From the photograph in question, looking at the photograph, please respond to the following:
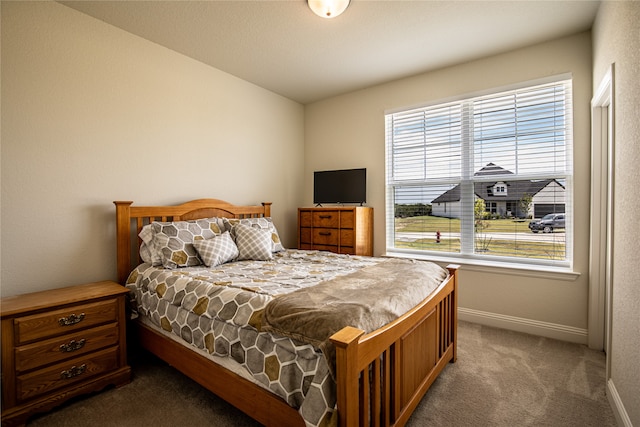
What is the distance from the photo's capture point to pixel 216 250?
2516 mm

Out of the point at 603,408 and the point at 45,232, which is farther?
the point at 45,232

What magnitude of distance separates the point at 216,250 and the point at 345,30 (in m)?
2.09

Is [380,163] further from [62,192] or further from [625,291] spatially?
[62,192]

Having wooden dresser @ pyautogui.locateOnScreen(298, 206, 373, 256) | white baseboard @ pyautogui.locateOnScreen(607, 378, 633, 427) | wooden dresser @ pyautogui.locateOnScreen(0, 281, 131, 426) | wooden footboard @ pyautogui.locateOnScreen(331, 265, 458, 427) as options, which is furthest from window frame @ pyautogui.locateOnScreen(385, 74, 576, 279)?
wooden dresser @ pyautogui.locateOnScreen(0, 281, 131, 426)

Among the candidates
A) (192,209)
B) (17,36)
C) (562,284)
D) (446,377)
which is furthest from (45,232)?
(562,284)

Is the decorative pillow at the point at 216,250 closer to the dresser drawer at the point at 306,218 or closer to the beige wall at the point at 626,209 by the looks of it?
the dresser drawer at the point at 306,218

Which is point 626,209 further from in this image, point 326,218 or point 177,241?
point 177,241

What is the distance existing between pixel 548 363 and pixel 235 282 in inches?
91.5

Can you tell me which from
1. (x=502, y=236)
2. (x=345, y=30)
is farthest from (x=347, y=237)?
(x=345, y=30)

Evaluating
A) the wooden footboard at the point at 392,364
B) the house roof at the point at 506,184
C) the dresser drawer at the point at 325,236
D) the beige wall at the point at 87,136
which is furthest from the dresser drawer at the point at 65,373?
the house roof at the point at 506,184

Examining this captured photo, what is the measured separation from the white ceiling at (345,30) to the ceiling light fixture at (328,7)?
0.12 metres

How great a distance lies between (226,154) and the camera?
3.42m

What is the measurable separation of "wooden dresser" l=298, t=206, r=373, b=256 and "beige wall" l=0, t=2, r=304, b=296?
1.04 m

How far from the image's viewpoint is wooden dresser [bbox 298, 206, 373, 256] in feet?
11.6
